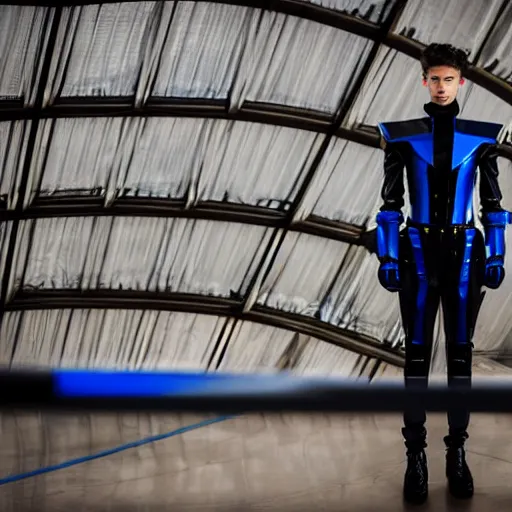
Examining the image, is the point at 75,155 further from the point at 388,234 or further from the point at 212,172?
the point at 388,234

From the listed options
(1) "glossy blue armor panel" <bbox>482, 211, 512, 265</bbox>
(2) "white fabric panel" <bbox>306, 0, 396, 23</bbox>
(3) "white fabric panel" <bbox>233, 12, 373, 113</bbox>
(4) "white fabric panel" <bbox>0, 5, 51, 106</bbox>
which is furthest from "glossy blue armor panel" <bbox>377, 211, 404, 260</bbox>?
(4) "white fabric panel" <bbox>0, 5, 51, 106</bbox>

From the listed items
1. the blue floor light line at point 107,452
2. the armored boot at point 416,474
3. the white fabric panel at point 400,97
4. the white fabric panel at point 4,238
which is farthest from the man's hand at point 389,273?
the white fabric panel at point 4,238

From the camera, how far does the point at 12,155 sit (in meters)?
12.2

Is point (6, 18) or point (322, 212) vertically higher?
point (6, 18)

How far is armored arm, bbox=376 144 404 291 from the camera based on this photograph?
4812 mm

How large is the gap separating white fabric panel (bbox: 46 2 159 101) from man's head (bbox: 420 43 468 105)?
6531 millimetres

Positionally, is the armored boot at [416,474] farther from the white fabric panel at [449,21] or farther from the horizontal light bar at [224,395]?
the white fabric panel at [449,21]

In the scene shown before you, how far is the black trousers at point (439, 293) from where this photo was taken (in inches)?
189

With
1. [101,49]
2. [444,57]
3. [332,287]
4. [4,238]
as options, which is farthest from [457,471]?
[4,238]

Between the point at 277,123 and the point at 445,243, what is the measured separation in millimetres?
7294

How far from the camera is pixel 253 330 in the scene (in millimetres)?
14367

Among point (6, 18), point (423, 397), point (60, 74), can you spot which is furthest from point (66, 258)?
point (423, 397)

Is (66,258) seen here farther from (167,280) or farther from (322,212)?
(322,212)

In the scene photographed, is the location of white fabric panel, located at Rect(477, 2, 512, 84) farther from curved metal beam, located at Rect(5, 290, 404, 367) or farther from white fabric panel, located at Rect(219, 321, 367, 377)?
white fabric panel, located at Rect(219, 321, 367, 377)
